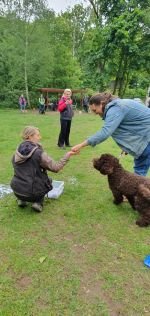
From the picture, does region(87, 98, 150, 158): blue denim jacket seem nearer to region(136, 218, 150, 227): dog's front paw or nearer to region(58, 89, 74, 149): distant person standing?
region(136, 218, 150, 227): dog's front paw

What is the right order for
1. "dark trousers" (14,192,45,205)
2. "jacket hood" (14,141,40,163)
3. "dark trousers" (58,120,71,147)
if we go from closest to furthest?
"jacket hood" (14,141,40,163) → "dark trousers" (14,192,45,205) → "dark trousers" (58,120,71,147)

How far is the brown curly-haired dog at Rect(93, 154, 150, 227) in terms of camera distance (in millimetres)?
3920

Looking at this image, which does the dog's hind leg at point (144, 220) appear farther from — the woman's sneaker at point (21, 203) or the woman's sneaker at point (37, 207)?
the woman's sneaker at point (21, 203)

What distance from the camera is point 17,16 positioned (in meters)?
25.4

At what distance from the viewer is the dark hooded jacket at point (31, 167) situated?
4047mm

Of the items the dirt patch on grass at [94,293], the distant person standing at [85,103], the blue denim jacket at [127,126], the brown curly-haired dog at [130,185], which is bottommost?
the distant person standing at [85,103]

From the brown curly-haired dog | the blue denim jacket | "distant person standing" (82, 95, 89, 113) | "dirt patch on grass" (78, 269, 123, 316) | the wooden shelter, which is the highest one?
the blue denim jacket

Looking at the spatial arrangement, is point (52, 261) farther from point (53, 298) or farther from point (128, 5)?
point (128, 5)

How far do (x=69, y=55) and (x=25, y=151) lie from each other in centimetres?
2976

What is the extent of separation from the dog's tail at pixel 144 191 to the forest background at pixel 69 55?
19188mm

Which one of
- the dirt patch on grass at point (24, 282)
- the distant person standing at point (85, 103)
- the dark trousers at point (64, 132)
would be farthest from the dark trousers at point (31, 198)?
the distant person standing at point (85, 103)

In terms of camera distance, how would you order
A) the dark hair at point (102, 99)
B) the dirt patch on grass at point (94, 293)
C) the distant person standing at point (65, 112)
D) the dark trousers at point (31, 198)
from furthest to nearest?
the distant person standing at point (65, 112)
the dark trousers at point (31, 198)
the dark hair at point (102, 99)
the dirt patch on grass at point (94, 293)

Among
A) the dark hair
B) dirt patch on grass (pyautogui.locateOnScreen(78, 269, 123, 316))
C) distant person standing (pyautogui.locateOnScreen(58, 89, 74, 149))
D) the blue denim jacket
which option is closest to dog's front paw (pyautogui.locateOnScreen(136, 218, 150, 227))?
the blue denim jacket

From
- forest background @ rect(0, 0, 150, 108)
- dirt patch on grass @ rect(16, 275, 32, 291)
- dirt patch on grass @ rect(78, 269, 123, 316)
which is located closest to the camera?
dirt patch on grass @ rect(78, 269, 123, 316)
